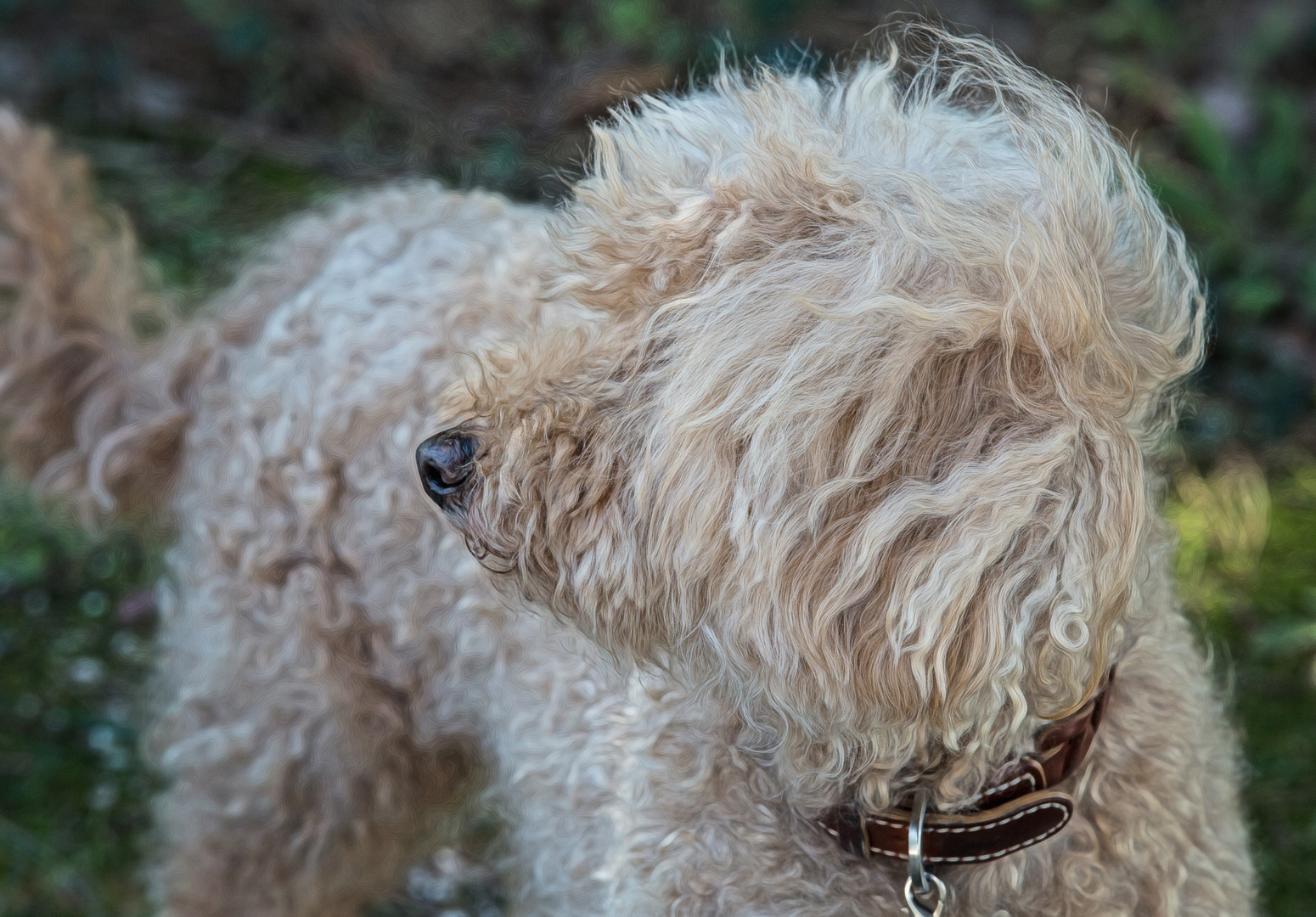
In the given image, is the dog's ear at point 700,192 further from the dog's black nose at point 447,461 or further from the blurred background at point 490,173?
the blurred background at point 490,173

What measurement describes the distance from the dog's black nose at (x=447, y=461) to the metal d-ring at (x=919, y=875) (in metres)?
0.56

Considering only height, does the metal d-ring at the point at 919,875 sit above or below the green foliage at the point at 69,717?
below

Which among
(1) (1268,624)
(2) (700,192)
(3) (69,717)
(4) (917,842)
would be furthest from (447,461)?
(1) (1268,624)

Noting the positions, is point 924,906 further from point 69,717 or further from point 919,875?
point 69,717

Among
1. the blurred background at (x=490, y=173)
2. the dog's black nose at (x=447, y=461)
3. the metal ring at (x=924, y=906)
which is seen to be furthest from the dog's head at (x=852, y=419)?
the blurred background at (x=490, y=173)

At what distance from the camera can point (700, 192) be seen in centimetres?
120

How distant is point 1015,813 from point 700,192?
2.24 feet

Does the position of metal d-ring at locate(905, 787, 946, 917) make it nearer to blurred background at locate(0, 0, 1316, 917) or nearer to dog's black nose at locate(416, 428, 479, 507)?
dog's black nose at locate(416, 428, 479, 507)

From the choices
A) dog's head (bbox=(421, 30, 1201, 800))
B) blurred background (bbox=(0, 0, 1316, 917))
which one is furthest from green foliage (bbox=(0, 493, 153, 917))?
dog's head (bbox=(421, 30, 1201, 800))

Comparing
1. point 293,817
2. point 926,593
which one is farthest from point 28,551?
point 926,593

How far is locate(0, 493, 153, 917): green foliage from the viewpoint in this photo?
2.46m

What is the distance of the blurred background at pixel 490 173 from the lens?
2594 millimetres

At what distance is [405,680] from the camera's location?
1886 millimetres

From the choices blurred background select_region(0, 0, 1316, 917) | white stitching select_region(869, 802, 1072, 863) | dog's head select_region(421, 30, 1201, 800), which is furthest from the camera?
blurred background select_region(0, 0, 1316, 917)
